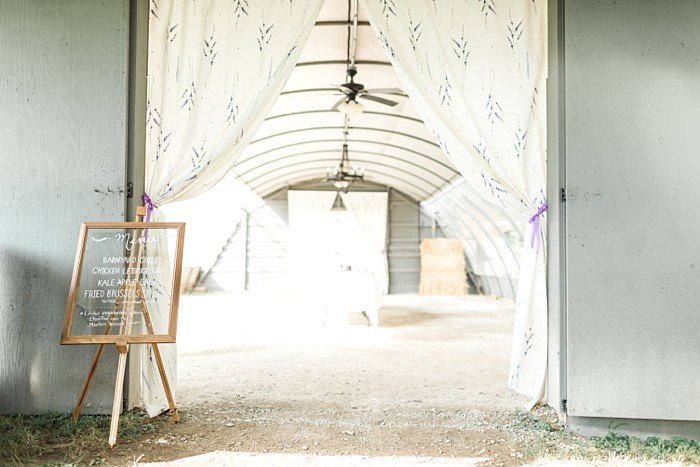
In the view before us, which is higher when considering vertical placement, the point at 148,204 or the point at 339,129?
the point at 339,129

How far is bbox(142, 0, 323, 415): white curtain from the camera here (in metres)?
3.91

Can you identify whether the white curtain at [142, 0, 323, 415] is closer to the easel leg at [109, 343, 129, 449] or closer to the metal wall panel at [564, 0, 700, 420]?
the easel leg at [109, 343, 129, 449]

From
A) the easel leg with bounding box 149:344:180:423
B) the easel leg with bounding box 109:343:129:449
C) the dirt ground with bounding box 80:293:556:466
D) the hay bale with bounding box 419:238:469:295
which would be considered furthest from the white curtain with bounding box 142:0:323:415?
the hay bale with bounding box 419:238:469:295

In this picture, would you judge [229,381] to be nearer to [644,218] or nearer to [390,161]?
[644,218]

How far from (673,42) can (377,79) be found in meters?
4.76

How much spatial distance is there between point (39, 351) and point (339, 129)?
26.4 ft

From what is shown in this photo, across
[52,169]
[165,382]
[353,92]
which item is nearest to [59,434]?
[165,382]

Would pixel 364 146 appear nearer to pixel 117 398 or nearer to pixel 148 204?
pixel 148 204

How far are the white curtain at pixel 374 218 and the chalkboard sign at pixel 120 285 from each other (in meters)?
13.0

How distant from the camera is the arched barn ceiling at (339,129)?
6715 millimetres

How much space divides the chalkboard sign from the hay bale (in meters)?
12.8

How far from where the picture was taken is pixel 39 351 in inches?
142

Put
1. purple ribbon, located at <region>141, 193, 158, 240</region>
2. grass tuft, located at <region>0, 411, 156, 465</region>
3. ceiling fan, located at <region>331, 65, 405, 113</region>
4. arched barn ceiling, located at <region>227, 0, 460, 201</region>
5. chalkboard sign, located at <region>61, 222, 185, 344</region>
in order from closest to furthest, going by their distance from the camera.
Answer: grass tuft, located at <region>0, 411, 156, 465</region>
chalkboard sign, located at <region>61, 222, 185, 344</region>
purple ribbon, located at <region>141, 193, 158, 240</region>
arched barn ceiling, located at <region>227, 0, 460, 201</region>
ceiling fan, located at <region>331, 65, 405, 113</region>

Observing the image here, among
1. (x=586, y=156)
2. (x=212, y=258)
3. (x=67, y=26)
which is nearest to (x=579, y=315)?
(x=586, y=156)
